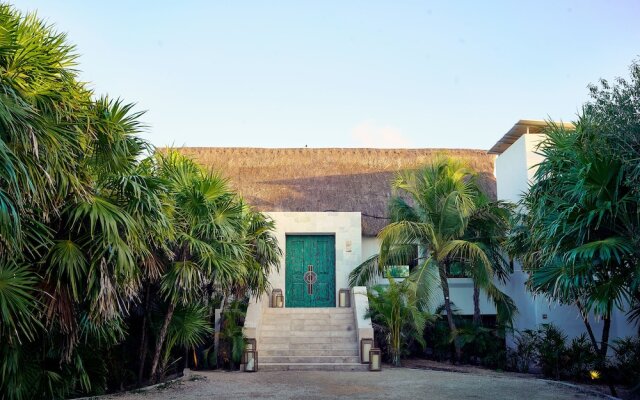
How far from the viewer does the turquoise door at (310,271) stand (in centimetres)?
1788

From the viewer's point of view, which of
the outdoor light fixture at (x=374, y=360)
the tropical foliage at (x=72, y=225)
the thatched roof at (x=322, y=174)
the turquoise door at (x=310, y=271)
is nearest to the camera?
the tropical foliage at (x=72, y=225)

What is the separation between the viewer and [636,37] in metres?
8.38

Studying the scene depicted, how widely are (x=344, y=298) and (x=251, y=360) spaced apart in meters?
4.28

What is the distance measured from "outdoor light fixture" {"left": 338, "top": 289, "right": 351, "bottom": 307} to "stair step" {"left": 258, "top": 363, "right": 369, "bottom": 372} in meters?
3.44

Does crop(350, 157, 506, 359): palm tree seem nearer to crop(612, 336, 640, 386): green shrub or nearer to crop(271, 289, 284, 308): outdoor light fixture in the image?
crop(271, 289, 284, 308): outdoor light fixture

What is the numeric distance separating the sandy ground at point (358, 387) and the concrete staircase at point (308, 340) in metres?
0.67

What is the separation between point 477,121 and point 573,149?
18.4 ft

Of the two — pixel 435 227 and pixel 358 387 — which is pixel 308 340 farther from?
pixel 435 227

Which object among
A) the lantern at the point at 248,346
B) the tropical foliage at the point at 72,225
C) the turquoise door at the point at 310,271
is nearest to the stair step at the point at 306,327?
the lantern at the point at 248,346

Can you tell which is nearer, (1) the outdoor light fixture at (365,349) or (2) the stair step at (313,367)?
(2) the stair step at (313,367)

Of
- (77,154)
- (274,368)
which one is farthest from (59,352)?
(274,368)

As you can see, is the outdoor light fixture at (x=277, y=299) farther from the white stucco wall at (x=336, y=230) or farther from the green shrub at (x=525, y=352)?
the green shrub at (x=525, y=352)

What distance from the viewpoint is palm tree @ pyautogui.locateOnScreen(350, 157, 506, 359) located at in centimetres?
1473

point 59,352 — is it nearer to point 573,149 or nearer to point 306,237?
point 573,149
